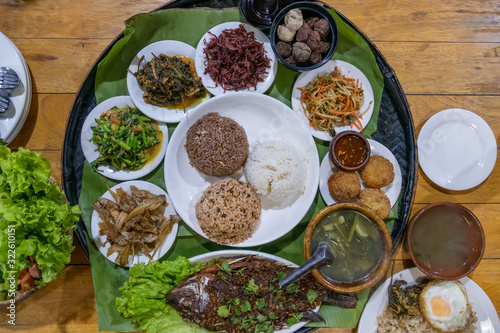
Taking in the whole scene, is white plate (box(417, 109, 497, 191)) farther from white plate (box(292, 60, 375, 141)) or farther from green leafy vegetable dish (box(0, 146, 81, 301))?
green leafy vegetable dish (box(0, 146, 81, 301))

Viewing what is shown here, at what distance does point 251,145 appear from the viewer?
3.35 meters

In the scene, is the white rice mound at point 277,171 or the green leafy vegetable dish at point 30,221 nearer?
the green leafy vegetable dish at point 30,221

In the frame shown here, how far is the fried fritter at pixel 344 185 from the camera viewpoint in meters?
3.17

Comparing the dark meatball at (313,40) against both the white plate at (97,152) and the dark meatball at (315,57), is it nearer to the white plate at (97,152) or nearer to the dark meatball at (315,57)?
the dark meatball at (315,57)

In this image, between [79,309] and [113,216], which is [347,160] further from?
[79,309]

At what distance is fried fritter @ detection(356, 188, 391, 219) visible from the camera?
Result: 3.19 metres

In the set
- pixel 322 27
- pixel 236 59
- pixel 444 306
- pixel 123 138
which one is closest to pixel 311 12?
pixel 322 27

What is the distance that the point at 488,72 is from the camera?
12.2ft

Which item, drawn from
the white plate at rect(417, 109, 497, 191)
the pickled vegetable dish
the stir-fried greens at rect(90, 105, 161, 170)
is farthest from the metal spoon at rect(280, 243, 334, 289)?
the stir-fried greens at rect(90, 105, 161, 170)

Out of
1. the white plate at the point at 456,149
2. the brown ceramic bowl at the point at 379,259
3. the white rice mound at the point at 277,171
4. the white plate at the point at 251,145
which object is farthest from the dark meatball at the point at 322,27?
the brown ceramic bowl at the point at 379,259

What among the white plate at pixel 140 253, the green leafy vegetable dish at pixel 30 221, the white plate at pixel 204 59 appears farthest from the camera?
the white plate at pixel 204 59

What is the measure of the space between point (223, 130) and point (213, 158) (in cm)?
26

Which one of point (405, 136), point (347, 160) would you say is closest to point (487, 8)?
point (405, 136)

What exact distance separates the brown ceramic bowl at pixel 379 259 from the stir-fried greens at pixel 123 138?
1.62 m
